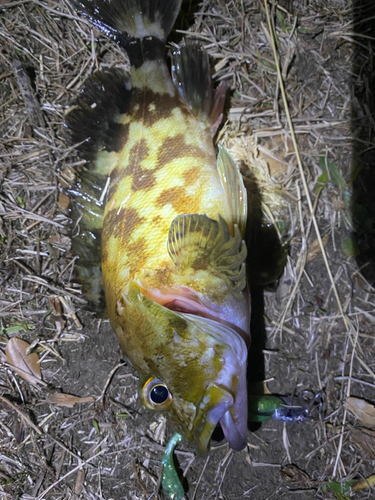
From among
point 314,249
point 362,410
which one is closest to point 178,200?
point 314,249

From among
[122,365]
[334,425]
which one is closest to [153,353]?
[122,365]

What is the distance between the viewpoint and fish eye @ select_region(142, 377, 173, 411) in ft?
4.98

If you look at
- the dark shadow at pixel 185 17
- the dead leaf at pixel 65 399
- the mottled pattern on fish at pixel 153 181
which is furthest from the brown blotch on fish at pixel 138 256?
the dark shadow at pixel 185 17

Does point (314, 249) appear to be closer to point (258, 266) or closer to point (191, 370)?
point (258, 266)

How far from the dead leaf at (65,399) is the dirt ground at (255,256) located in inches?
0.8

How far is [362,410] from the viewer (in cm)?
219

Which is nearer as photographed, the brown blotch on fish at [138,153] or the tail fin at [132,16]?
the brown blotch on fish at [138,153]

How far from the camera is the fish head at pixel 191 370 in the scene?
144 centimetres

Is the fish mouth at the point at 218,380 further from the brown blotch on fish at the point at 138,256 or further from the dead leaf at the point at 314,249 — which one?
the dead leaf at the point at 314,249

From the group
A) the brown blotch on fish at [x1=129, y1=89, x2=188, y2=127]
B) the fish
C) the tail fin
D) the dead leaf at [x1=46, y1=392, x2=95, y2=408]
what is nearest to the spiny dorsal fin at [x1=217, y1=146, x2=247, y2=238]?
the fish

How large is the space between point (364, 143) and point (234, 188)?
1.08m

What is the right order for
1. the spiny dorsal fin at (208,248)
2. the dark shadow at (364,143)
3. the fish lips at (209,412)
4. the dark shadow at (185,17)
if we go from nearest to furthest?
the fish lips at (209,412) < the spiny dorsal fin at (208,248) < the dark shadow at (364,143) < the dark shadow at (185,17)

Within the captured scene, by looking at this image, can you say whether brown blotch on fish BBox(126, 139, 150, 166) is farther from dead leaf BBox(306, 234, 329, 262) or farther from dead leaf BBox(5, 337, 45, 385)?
dead leaf BBox(5, 337, 45, 385)

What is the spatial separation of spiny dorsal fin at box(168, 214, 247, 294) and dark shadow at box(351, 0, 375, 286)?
3.53 ft
